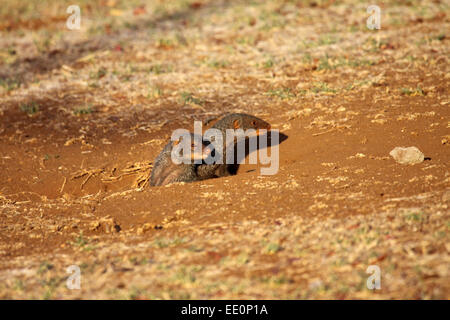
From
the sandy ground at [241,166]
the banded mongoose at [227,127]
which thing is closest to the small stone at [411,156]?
the sandy ground at [241,166]

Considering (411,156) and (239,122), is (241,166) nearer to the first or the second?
(239,122)

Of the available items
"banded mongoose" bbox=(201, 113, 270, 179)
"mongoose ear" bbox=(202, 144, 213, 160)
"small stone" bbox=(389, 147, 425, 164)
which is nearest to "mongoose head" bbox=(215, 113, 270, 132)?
"banded mongoose" bbox=(201, 113, 270, 179)

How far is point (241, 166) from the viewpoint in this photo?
18.6 ft

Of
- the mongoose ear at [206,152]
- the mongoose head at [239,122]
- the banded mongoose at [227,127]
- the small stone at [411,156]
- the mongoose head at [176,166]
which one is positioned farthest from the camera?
the mongoose head at [239,122]

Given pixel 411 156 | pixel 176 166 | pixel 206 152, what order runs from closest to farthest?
pixel 411 156 → pixel 176 166 → pixel 206 152

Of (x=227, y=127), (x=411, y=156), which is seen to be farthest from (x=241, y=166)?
(x=411, y=156)

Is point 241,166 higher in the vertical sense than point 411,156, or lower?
lower

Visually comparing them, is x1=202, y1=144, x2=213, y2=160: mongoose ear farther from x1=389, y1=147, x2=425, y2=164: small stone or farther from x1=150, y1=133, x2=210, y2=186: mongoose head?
x1=389, y1=147, x2=425, y2=164: small stone

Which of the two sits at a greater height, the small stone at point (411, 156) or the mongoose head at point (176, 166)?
the small stone at point (411, 156)

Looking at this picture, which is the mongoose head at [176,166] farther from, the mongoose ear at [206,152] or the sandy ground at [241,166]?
the sandy ground at [241,166]

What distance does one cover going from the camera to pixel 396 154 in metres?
4.69

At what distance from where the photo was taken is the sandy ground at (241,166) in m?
3.22

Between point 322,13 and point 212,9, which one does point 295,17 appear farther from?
point 212,9
